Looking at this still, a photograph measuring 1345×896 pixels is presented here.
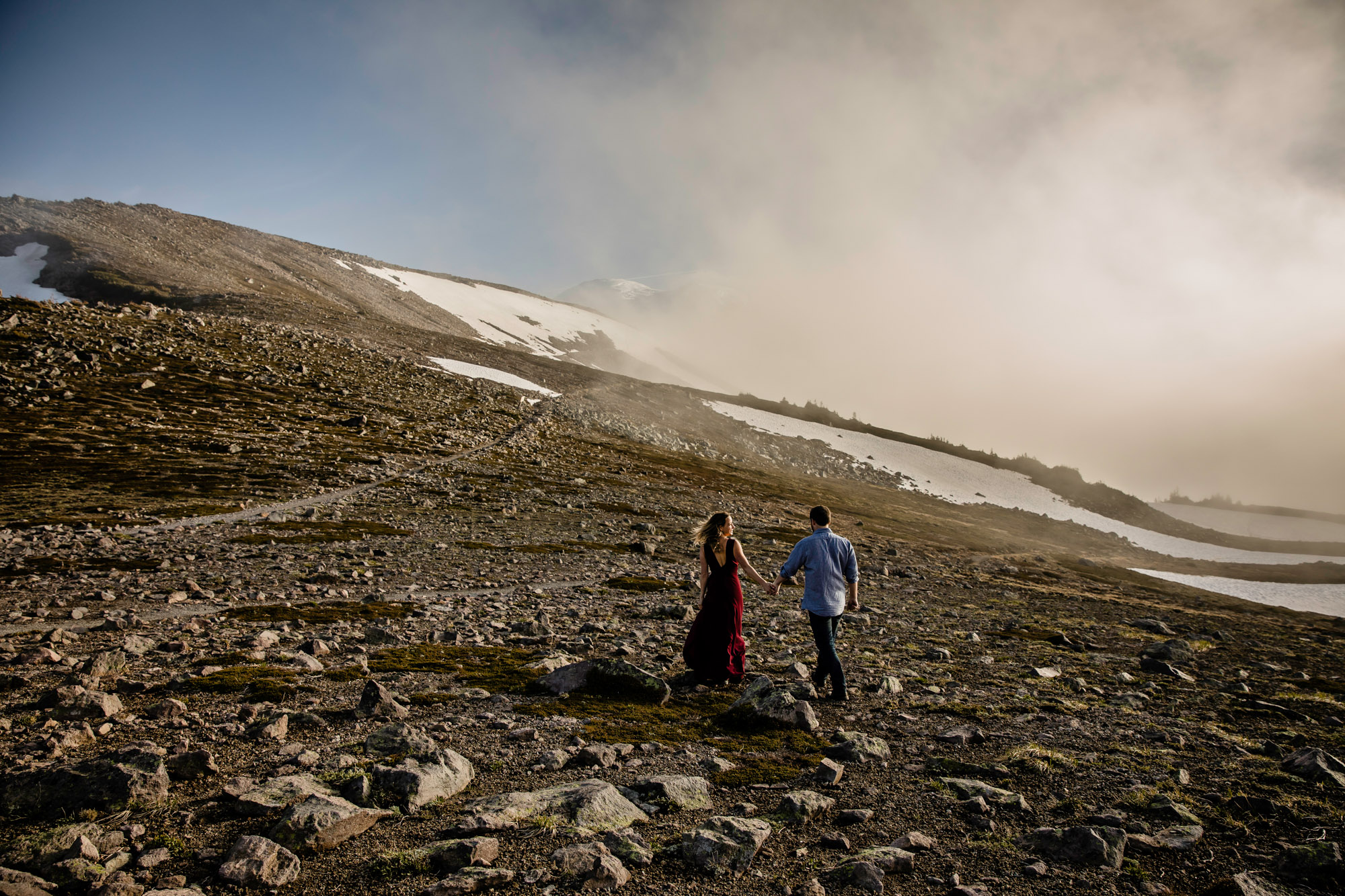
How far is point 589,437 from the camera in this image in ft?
226

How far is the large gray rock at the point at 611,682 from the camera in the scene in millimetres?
11953

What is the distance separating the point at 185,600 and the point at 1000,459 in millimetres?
108668

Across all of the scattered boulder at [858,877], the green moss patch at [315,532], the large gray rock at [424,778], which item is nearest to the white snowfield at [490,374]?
the green moss patch at [315,532]

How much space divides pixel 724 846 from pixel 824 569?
6.87m

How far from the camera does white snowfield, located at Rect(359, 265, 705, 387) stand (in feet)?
480

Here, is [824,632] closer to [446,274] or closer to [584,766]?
[584,766]

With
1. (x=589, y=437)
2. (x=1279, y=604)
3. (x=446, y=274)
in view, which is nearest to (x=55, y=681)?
(x=589, y=437)

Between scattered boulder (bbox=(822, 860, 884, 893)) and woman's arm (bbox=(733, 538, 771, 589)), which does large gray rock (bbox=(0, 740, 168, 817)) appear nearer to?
scattered boulder (bbox=(822, 860, 884, 893))

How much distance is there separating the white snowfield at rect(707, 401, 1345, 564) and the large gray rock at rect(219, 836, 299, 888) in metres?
88.4

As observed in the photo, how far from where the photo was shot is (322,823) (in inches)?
259

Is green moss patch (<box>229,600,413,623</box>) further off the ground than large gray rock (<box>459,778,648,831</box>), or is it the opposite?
large gray rock (<box>459,778,648,831</box>)

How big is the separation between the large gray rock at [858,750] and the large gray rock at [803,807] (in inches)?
63.5

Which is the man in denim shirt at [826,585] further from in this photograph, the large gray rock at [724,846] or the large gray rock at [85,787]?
the large gray rock at [85,787]

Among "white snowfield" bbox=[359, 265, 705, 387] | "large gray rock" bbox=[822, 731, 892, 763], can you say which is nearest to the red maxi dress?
"large gray rock" bbox=[822, 731, 892, 763]
